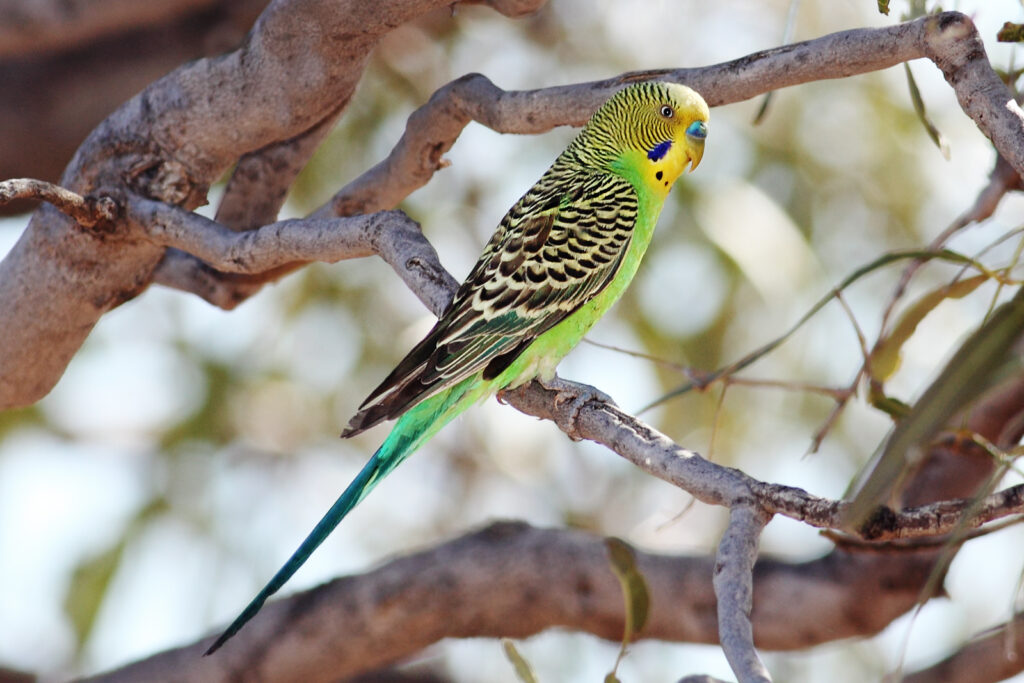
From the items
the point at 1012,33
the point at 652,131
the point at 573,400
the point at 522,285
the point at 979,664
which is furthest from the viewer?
the point at 979,664

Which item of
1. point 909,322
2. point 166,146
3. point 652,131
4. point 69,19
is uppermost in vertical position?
point 69,19

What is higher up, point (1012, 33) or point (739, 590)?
point (1012, 33)

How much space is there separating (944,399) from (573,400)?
84 cm

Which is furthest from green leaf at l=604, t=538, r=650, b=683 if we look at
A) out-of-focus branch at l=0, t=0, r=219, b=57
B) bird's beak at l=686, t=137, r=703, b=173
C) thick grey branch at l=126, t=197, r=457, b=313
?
out-of-focus branch at l=0, t=0, r=219, b=57

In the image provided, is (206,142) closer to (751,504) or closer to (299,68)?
(299,68)

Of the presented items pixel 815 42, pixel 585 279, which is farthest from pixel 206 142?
pixel 815 42

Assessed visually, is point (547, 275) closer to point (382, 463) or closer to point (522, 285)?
point (522, 285)

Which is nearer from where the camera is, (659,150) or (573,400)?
(573,400)

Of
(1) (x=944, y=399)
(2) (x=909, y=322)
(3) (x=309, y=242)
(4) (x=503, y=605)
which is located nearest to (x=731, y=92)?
(2) (x=909, y=322)

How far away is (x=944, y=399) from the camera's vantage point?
1000mm

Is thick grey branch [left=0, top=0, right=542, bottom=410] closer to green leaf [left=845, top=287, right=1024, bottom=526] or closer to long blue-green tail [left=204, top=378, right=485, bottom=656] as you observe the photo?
long blue-green tail [left=204, top=378, right=485, bottom=656]

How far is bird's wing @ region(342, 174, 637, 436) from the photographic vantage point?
173cm

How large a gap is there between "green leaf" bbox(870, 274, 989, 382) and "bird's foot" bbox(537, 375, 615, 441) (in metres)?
0.48

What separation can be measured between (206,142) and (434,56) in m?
1.91
